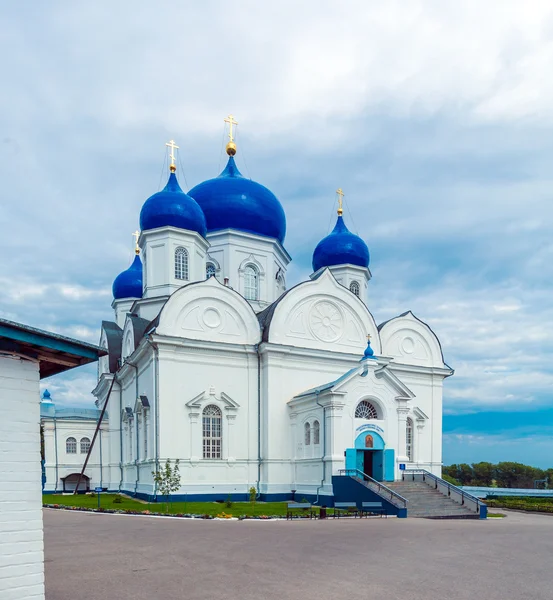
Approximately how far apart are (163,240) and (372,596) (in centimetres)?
2294

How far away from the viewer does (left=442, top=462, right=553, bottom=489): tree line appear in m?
43.8

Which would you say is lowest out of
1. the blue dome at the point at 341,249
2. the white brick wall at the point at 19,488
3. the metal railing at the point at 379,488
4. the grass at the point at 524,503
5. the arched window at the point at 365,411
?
the grass at the point at 524,503

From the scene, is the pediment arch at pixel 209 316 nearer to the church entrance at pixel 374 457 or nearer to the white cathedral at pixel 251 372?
the white cathedral at pixel 251 372

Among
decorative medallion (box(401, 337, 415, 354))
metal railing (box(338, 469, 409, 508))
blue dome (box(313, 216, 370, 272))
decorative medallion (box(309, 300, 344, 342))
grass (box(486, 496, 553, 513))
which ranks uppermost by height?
blue dome (box(313, 216, 370, 272))

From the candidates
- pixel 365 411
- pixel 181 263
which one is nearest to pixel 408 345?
pixel 365 411

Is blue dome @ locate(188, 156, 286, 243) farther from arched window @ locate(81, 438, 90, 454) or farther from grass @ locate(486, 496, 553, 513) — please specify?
grass @ locate(486, 496, 553, 513)

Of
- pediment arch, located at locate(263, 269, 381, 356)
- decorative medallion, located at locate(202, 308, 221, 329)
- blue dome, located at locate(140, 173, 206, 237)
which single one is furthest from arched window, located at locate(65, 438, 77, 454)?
pediment arch, located at locate(263, 269, 381, 356)

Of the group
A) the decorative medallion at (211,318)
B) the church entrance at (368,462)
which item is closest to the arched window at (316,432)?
the church entrance at (368,462)

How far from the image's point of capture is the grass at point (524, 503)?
73.2ft

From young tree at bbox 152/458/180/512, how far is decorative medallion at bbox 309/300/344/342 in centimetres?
875

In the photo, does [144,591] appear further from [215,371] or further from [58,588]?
[215,371]

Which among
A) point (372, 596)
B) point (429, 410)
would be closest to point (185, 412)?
point (429, 410)

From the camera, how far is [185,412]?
76.8 feet

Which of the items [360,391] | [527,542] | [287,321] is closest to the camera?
[527,542]
